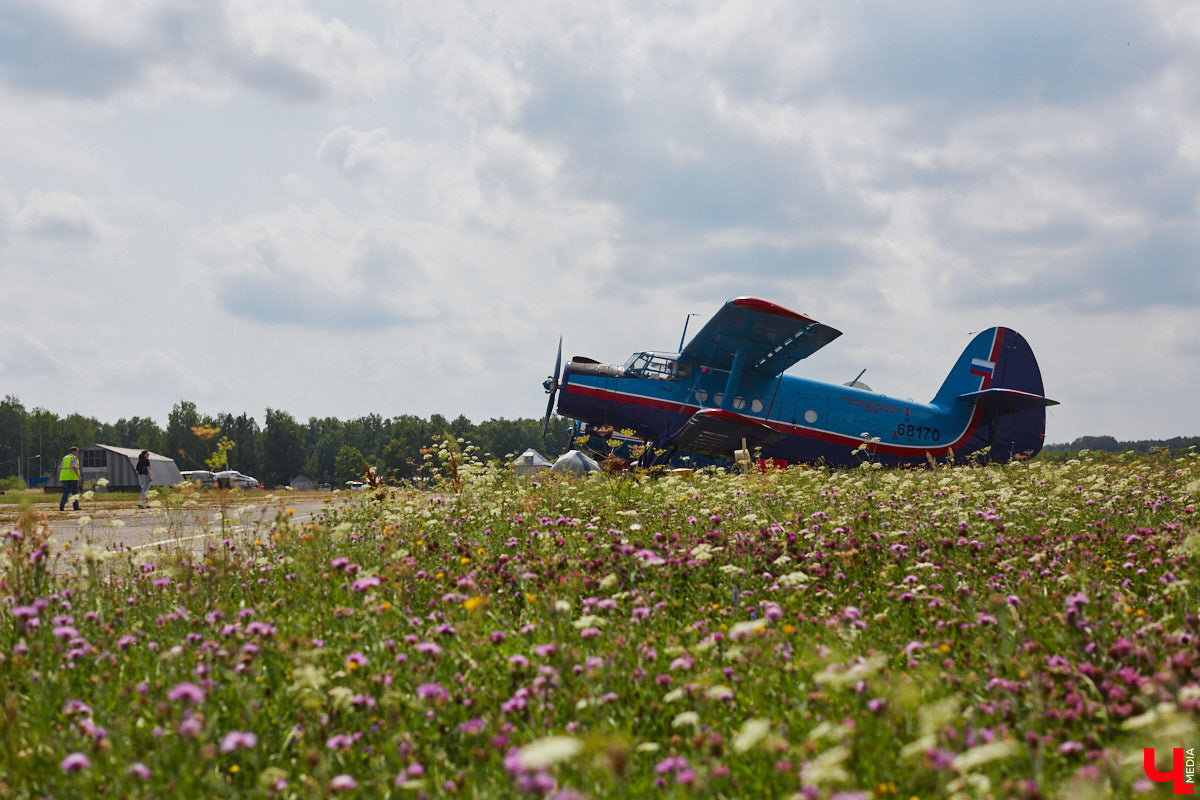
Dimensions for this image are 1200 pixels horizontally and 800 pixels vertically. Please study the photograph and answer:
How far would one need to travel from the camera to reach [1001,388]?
2158 cm

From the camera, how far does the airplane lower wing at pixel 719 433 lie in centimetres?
1655

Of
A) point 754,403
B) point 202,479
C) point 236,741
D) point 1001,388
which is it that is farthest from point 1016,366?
point 236,741

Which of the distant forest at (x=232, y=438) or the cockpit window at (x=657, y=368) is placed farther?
the distant forest at (x=232, y=438)

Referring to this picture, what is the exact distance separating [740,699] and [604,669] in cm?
58

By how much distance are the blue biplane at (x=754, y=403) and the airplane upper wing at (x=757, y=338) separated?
27mm

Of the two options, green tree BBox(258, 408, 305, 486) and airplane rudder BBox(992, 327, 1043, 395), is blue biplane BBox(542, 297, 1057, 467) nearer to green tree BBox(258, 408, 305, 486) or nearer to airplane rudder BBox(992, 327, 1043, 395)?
airplane rudder BBox(992, 327, 1043, 395)

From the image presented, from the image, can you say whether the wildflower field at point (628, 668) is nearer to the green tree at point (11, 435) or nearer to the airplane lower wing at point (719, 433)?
the airplane lower wing at point (719, 433)

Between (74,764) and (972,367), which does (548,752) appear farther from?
(972,367)

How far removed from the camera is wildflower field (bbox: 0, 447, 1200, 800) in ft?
7.34

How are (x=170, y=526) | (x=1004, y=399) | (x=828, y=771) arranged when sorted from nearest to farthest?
(x=828, y=771), (x=170, y=526), (x=1004, y=399)

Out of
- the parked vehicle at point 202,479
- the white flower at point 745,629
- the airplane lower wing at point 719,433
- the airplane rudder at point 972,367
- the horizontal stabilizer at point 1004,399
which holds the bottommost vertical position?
the white flower at point 745,629

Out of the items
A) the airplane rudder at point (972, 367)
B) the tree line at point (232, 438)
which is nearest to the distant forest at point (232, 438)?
the tree line at point (232, 438)

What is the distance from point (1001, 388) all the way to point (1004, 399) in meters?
1.35

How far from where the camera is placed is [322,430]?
176 meters
